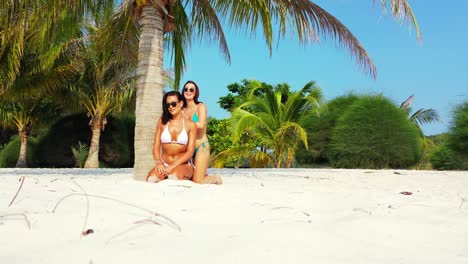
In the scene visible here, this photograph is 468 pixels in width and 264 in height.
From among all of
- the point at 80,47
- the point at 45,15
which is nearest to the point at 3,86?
the point at 80,47

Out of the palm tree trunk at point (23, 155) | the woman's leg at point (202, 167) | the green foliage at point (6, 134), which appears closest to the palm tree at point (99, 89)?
the palm tree trunk at point (23, 155)

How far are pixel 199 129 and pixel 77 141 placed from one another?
55.3 feet

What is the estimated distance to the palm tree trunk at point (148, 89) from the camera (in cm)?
550

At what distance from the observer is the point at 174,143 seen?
4.40 m

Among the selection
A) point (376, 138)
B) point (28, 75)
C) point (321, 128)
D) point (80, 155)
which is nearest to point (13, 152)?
point (80, 155)

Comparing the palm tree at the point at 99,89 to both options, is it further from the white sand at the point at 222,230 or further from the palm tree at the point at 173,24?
the white sand at the point at 222,230

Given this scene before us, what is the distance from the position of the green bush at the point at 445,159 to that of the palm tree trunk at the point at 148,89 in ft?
39.8

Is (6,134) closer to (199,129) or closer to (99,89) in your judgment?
(99,89)

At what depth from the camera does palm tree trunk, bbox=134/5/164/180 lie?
5496 mm

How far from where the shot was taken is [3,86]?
13570mm

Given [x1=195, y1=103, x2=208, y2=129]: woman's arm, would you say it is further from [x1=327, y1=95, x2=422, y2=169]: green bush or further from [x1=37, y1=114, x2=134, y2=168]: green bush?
[x1=37, y1=114, x2=134, y2=168]: green bush

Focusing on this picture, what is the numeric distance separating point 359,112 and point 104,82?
10.4m

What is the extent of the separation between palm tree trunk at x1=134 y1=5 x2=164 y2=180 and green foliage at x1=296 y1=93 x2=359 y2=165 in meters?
10.8

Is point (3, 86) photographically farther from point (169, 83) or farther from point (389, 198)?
point (389, 198)
